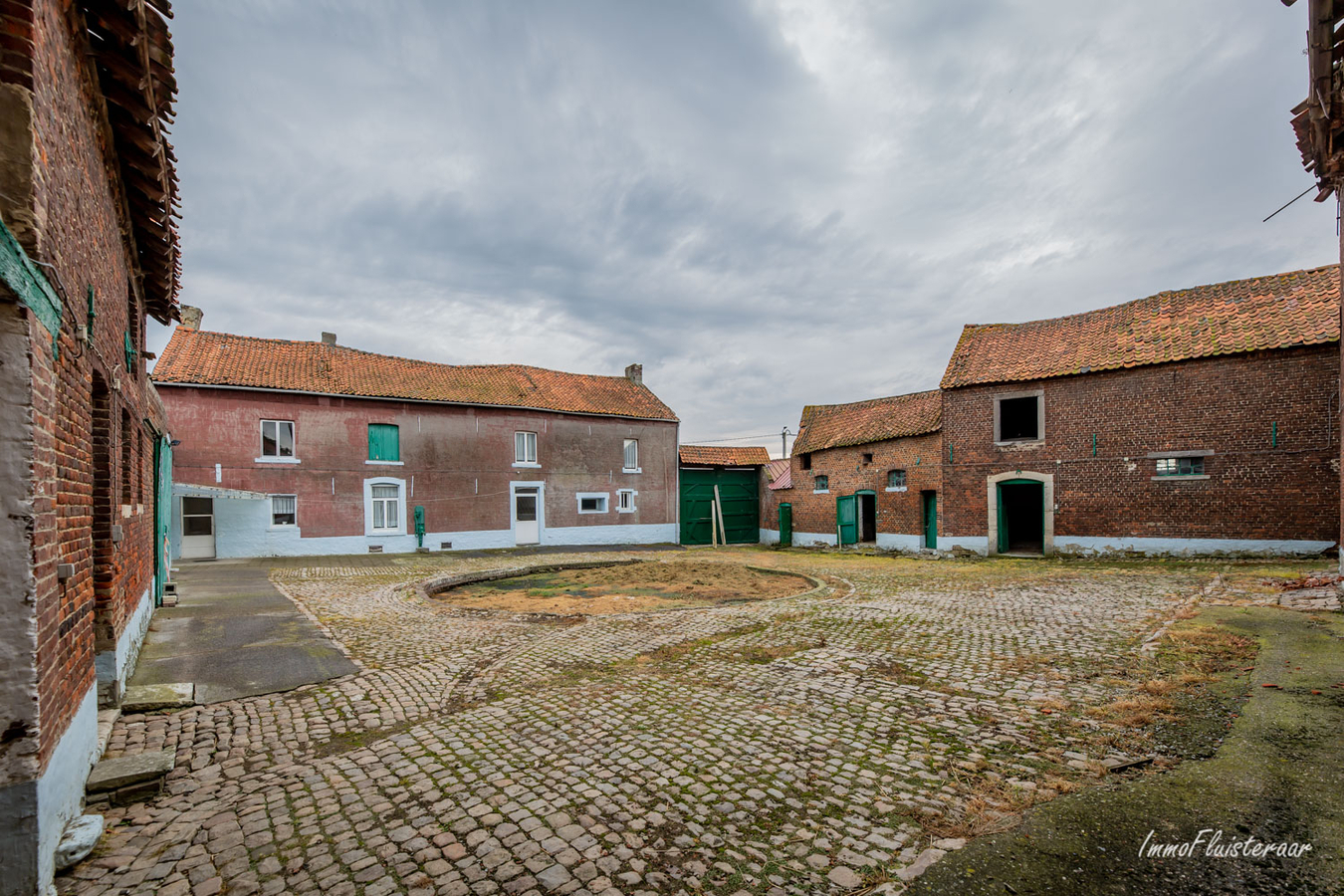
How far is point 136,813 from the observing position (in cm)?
361

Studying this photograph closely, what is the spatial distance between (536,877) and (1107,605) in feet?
33.2

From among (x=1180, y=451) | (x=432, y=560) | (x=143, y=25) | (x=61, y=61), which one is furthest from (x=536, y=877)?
(x=1180, y=451)

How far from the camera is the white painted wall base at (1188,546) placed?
46.5 feet

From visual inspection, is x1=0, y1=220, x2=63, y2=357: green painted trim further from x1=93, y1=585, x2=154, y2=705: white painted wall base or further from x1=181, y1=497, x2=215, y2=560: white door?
x1=181, y1=497, x2=215, y2=560: white door

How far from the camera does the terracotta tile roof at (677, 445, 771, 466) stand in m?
29.0

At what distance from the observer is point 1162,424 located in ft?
52.4

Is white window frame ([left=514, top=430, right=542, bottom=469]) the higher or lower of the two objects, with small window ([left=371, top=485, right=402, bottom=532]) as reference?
higher

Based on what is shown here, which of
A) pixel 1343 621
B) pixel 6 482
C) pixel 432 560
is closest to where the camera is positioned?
pixel 6 482

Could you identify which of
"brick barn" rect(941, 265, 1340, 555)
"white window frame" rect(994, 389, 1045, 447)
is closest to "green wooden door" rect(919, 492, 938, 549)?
"brick barn" rect(941, 265, 1340, 555)

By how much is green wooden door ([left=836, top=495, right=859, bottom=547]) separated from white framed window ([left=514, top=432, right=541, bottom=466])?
12.6 meters

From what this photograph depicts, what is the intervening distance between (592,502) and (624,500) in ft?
4.96

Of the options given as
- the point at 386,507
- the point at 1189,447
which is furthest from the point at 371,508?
A: the point at 1189,447

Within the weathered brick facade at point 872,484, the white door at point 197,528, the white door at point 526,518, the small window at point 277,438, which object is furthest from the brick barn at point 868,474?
the white door at point 197,528

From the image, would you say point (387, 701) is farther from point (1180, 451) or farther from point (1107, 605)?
point (1180, 451)
